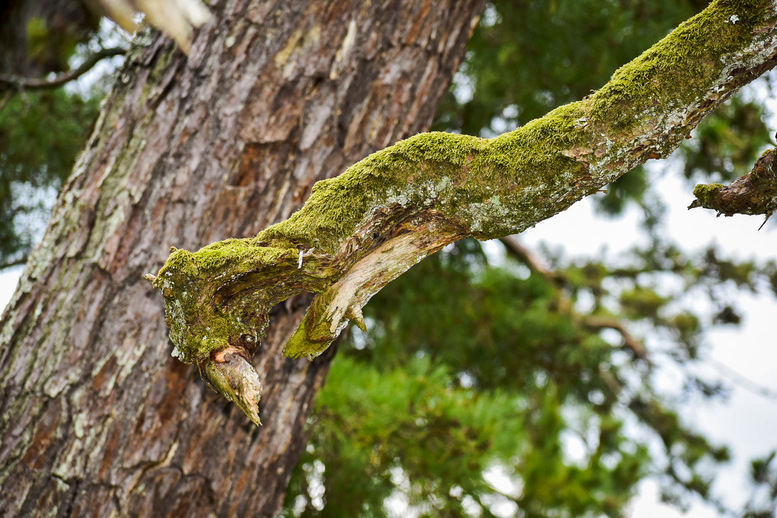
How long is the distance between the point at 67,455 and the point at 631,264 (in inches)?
192

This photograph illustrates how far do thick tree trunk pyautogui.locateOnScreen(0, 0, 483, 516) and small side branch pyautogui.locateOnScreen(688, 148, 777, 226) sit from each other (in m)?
1.06

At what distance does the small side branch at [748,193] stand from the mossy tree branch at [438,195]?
0.10 meters

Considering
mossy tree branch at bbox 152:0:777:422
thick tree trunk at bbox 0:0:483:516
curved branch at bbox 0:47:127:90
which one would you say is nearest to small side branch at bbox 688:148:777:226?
mossy tree branch at bbox 152:0:777:422

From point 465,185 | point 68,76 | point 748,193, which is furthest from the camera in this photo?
point 68,76

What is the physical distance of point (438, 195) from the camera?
40.8 inches

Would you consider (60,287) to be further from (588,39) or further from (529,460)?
(529,460)

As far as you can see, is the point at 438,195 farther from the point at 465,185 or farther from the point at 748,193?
the point at 748,193

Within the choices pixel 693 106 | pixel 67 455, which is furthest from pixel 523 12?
pixel 67 455

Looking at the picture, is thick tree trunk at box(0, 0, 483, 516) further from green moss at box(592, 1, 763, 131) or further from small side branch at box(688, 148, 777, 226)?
small side branch at box(688, 148, 777, 226)

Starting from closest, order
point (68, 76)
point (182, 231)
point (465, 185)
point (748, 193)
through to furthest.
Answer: point (748, 193) → point (465, 185) → point (182, 231) → point (68, 76)

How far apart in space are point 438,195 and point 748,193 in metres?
0.50

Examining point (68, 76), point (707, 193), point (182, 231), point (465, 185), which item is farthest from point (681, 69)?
point (68, 76)

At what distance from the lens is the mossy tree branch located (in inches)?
36.4

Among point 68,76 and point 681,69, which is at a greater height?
point 68,76
